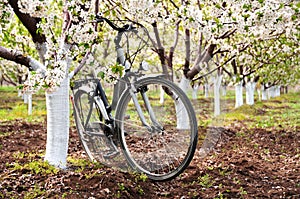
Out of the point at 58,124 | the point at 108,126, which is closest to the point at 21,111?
the point at 58,124

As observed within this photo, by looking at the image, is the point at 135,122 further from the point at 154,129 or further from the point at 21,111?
the point at 21,111

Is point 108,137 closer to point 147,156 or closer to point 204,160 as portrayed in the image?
point 147,156

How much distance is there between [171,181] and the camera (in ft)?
16.9

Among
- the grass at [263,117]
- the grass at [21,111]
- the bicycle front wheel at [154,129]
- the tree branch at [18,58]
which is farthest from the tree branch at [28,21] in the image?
the grass at [263,117]

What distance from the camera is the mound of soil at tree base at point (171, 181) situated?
13.9ft

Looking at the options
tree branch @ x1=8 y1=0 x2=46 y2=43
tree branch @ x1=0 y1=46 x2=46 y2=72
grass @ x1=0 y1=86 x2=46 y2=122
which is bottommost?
grass @ x1=0 y1=86 x2=46 y2=122

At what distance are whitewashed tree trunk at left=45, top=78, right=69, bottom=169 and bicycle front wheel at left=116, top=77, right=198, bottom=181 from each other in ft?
2.32

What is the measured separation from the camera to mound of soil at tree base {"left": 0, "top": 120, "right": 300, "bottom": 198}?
167 inches

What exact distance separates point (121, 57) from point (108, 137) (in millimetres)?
1079

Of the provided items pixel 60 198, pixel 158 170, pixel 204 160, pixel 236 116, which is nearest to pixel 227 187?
pixel 158 170

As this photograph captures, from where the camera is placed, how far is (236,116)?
600 inches

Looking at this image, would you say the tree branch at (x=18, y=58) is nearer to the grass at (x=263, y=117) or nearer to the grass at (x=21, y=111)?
the grass at (x=21, y=111)

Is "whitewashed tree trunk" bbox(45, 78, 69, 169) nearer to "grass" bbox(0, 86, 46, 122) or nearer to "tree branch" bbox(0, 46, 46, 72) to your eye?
"tree branch" bbox(0, 46, 46, 72)

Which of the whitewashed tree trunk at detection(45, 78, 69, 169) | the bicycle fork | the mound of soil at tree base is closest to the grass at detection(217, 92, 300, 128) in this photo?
the mound of soil at tree base
